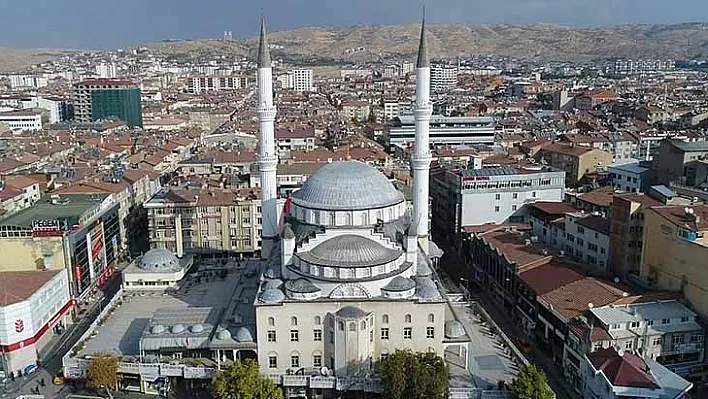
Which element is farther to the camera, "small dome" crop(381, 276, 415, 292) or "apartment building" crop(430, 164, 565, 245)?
"apartment building" crop(430, 164, 565, 245)

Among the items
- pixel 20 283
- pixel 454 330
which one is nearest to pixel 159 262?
pixel 20 283

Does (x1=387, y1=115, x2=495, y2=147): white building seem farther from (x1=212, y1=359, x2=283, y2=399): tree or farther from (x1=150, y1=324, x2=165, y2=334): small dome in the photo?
(x1=212, y1=359, x2=283, y2=399): tree

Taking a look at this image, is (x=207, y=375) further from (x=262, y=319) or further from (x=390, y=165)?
(x=390, y=165)

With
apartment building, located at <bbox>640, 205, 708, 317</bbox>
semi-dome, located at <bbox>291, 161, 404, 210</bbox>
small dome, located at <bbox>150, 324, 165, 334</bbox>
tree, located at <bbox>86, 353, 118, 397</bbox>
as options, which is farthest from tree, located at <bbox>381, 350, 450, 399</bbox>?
apartment building, located at <bbox>640, 205, 708, 317</bbox>

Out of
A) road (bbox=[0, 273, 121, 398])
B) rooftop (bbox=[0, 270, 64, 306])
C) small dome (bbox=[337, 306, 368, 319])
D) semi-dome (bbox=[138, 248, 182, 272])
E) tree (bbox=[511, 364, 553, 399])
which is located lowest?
road (bbox=[0, 273, 121, 398])

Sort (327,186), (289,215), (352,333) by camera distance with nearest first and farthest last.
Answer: (352,333) → (327,186) → (289,215)

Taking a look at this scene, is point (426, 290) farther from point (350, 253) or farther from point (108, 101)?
point (108, 101)

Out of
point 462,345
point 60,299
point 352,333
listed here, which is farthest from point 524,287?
point 60,299
